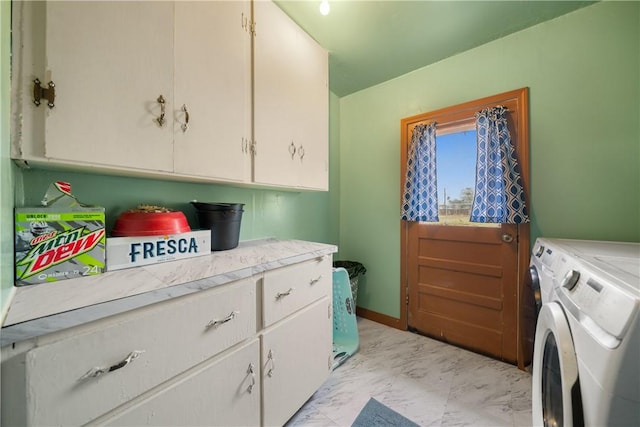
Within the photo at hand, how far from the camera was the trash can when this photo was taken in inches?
86.4

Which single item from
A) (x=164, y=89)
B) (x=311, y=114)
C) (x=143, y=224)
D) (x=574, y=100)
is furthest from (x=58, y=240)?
(x=574, y=100)

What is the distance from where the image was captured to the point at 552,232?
5.09ft

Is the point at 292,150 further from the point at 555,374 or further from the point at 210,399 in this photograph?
the point at 555,374

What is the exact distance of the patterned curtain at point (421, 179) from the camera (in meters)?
1.95

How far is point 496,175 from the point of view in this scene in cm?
164

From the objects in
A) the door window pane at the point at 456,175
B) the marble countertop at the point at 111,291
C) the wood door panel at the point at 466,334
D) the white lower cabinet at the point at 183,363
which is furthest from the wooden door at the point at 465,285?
the marble countertop at the point at 111,291

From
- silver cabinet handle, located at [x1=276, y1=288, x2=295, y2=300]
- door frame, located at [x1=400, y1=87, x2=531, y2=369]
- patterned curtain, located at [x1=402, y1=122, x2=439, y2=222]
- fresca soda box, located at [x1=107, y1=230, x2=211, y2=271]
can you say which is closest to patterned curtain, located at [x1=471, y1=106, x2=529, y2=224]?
door frame, located at [x1=400, y1=87, x2=531, y2=369]

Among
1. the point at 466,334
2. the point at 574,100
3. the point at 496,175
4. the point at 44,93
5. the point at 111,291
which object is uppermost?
the point at 574,100

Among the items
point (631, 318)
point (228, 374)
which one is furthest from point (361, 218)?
point (631, 318)

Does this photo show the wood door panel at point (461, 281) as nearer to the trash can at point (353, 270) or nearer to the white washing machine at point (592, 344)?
the trash can at point (353, 270)

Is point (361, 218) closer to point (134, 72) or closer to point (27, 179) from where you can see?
point (134, 72)

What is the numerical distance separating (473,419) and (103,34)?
8.04ft

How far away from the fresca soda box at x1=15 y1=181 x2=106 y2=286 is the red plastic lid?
0.36 feet

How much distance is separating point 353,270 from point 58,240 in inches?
76.8
